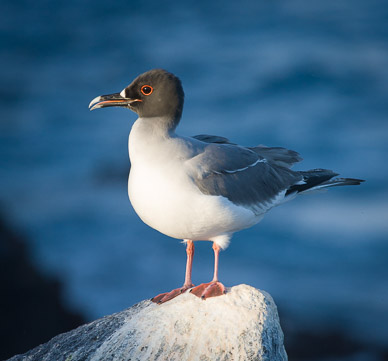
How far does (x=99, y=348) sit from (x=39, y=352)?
77 cm

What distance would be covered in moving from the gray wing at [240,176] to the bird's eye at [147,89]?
0.82 meters

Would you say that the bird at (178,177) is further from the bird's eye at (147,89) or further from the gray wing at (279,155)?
the gray wing at (279,155)

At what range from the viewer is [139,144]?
5832mm

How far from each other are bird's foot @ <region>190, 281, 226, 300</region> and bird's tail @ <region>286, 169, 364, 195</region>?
1754mm

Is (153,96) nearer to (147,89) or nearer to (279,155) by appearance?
(147,89)

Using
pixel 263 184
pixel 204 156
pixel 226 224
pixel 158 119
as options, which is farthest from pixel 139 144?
pixel 263 184

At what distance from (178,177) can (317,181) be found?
239 centimetres

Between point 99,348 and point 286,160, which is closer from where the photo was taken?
point 99,348

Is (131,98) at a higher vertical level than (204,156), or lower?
higher

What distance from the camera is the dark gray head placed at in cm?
589

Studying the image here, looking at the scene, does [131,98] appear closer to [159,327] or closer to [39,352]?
[159,327]

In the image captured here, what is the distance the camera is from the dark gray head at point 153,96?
589 centimetres

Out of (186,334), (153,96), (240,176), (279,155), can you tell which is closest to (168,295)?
(186,334)

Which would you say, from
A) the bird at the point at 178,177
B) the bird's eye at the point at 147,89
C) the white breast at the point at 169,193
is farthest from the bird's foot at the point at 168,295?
the bird's eye at the point at 147,89
